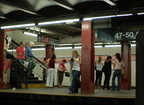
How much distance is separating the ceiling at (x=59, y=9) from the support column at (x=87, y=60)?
78cm

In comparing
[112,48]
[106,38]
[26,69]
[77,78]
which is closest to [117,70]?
[106,38]

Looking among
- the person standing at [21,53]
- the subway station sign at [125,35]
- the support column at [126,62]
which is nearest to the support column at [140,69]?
the person standing at [21,53]

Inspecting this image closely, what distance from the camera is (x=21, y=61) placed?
12.0 metres

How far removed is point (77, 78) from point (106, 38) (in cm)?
347

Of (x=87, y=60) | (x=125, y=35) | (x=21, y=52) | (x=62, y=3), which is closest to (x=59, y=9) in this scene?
(x=62, y=3)

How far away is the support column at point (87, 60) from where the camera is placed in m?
9.49

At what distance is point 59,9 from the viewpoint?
377 inches

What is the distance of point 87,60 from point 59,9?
2.36m

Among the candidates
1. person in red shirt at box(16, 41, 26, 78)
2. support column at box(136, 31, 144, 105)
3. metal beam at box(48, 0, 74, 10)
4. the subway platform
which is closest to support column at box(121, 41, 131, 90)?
the subway platform

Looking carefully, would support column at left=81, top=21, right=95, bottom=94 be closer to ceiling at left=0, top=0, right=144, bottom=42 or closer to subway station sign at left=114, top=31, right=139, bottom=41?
ceiling at left=0, top=0, right=144, bottom=42

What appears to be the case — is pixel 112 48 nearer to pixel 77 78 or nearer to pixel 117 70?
pixel 117 70

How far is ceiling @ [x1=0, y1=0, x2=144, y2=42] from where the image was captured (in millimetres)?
8359

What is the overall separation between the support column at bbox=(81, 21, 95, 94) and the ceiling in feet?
2.55

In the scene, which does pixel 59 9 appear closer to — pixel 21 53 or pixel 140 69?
pixel 21 53
